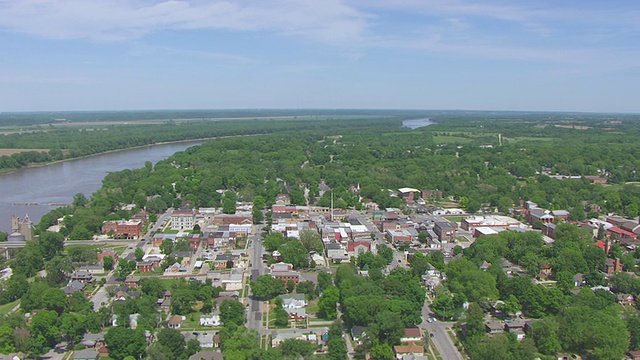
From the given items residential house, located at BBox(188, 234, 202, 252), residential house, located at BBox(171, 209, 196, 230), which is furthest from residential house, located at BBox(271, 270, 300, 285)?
residential house, located at BBox(171, 209, 196, 230)

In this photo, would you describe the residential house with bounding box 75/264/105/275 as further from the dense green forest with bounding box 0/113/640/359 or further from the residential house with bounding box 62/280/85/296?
the residential house with bounding box 62/280/85/296

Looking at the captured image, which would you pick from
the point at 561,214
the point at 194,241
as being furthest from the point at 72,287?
the point at 561,214

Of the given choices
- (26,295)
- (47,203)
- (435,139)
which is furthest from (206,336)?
(435,139)

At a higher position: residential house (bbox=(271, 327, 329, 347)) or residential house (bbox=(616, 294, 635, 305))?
residential house (bbox=(271, 327, 329, 347))

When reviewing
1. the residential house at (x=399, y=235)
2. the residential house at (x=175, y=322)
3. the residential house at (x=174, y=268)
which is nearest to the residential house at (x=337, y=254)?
the residential house at (x=399, y=235)

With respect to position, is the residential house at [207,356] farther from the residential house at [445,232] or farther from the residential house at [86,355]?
the residential house at [445,232]
